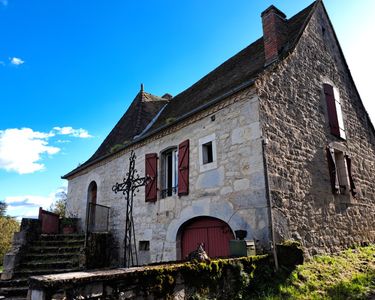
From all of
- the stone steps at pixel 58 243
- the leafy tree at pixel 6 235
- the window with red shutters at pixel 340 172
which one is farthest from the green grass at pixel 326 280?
the leafy tree at pixel 6 235

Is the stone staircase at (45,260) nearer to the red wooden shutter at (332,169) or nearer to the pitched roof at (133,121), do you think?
the pitched roof at (133,121)

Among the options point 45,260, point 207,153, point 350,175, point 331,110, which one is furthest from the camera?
point 331,110

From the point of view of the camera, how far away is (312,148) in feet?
23.8

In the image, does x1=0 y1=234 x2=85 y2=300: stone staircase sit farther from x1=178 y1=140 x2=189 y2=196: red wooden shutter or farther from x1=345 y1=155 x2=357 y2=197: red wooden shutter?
x1=345 y1=155 x2=357 y2=197: red wooden shutter

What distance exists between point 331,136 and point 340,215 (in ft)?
7.17

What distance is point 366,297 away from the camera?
4.79 meters

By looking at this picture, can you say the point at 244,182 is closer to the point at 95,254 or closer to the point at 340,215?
the point at 340,215

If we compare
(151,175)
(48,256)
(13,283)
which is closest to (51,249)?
(48,256)

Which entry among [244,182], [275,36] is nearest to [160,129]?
[244,182]

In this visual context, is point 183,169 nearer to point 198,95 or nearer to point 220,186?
point 220,186

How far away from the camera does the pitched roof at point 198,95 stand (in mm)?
7734

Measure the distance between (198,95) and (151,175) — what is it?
3060 millimetres

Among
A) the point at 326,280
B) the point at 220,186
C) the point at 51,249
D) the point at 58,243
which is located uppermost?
the point at 220,186

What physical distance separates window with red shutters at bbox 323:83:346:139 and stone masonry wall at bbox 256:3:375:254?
8.9 inches
